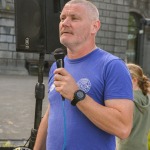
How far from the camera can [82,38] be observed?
2.35 meters

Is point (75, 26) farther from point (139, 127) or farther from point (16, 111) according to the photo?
point (16, 111)

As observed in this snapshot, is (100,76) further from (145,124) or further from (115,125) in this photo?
(145,124)

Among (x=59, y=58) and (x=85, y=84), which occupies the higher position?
(x=59, y=58)

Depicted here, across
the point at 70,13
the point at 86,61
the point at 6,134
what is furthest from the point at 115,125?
the point at 6,134

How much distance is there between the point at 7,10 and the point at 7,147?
1757cm

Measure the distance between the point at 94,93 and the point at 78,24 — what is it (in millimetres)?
393

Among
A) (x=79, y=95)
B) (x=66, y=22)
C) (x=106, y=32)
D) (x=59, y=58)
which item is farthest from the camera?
(x=106, y=32)

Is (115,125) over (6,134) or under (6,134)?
over

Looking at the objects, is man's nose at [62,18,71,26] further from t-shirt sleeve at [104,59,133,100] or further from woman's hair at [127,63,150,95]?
woman's hair at [127,63,150,95]

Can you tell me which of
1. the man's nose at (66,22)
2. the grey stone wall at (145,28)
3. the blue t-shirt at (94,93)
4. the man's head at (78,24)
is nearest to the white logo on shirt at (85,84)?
the blue t-shirt at (94,93)

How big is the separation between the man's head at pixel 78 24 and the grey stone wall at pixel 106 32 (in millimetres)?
20429

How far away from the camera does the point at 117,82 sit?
7.29ft

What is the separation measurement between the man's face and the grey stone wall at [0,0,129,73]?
20445 mm

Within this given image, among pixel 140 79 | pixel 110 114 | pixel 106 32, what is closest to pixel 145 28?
pixel 106 32
